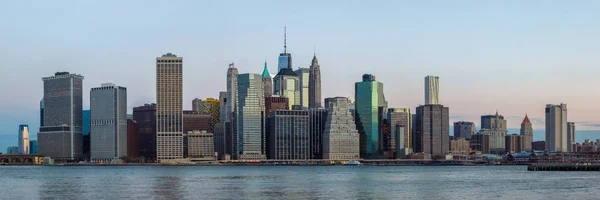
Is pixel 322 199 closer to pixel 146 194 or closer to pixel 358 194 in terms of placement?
pixel 358 194

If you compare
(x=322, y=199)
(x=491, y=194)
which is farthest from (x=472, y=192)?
(x=322, y=199)

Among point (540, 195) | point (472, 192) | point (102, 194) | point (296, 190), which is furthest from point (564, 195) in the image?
point (102, 194)

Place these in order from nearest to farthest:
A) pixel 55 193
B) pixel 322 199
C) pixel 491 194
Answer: pixel 322 199 → pixel 491 194 → pixel 55 193

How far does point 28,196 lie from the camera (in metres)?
103

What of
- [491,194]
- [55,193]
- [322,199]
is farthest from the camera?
[55,193]

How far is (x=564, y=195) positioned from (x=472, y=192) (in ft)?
38.1

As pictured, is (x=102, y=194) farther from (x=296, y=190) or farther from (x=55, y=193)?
(x=296, y=190)

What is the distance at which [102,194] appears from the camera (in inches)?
4077

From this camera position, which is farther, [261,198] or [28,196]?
[28,196]

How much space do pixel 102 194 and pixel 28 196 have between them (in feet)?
28.9

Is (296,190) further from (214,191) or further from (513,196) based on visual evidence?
(513,196)

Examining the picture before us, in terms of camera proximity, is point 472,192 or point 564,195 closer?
point 564,195

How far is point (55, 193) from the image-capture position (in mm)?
107625

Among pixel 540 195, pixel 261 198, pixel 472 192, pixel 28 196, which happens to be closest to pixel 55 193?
pixel 28 196
